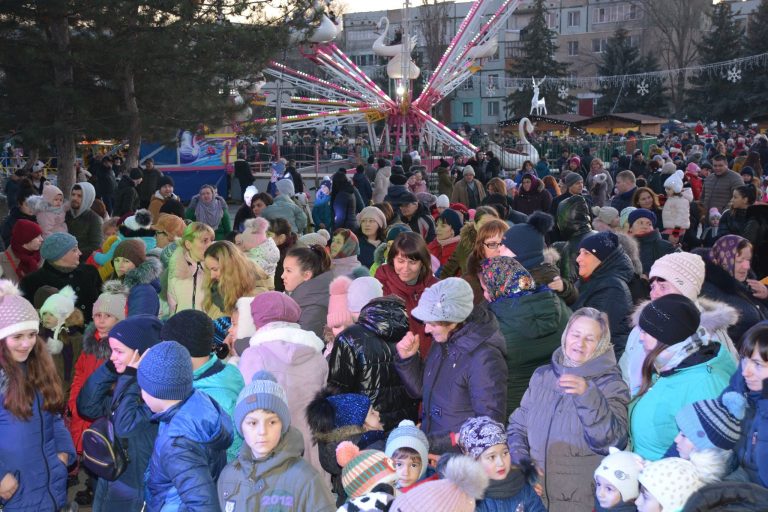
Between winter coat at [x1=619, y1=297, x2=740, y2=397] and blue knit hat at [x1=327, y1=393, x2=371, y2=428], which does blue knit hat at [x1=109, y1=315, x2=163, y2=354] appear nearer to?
blue knit hat at [x1=327, y1=393, x2=371, y2=428]

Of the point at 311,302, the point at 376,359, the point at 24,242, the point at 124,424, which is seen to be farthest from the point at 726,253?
the point at 24,242

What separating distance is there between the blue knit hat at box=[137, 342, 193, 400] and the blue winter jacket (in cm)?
91

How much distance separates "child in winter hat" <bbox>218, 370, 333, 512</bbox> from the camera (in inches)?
129

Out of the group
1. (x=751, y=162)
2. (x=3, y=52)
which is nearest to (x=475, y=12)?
(x=751, y=162)

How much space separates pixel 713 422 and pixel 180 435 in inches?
82.6

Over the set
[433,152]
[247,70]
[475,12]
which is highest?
[475,12]

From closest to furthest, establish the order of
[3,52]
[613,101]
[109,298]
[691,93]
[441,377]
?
[441,377] < [109,298] < [3,52] < [691,93] < [613,101]

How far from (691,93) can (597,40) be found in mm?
18850

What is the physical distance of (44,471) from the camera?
4.00 meters

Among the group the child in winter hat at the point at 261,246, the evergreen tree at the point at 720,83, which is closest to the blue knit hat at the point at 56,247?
the child in winter hat at the point at 261,246

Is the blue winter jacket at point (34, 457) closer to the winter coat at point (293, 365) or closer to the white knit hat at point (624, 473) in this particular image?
the winter coat at point (293, 365)

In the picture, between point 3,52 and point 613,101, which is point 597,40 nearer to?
point 613,101

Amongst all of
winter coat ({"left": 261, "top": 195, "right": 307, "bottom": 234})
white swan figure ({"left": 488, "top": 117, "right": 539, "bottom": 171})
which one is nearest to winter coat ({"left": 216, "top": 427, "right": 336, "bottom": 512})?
winter coat ({"left": 261, "top": 195, "right": 307, "bottom": 234})

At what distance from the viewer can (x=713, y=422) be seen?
9.94 feet
